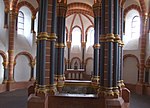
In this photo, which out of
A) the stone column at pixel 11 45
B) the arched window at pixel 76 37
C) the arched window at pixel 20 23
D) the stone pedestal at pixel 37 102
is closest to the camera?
the stone pedestal at pixel 37 102

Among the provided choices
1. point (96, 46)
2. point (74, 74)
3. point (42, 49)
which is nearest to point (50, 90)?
point (42, 49)

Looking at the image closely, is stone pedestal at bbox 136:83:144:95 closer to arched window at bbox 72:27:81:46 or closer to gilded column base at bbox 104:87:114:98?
gilded column base at bbox 104:87:114:98

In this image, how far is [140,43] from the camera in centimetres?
1736

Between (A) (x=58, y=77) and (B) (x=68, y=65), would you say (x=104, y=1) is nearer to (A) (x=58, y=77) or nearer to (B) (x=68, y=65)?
(A) (x=58, y=77)

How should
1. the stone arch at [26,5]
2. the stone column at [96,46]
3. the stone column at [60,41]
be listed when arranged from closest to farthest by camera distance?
the stone column at [60,41]
the stone column at [96,46]
the stone arch at [26,5]

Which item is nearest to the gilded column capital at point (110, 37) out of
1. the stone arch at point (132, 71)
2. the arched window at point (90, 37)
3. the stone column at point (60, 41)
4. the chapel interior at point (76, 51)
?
the chapel interior at point (76, 51)

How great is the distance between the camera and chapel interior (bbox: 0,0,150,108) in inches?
332

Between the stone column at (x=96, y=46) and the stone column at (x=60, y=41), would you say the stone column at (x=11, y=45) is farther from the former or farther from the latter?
the stone column at (x=96, y=46)

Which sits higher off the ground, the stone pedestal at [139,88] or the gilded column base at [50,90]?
the gilded column base at [50,90]

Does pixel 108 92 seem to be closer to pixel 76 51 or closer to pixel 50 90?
pixel 50 90

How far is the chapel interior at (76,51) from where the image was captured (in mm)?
8445

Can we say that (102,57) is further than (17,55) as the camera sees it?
No

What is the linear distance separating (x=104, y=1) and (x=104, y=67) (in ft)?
9.11

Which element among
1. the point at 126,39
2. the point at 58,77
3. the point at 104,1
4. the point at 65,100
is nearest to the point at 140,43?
the point at 126,39
